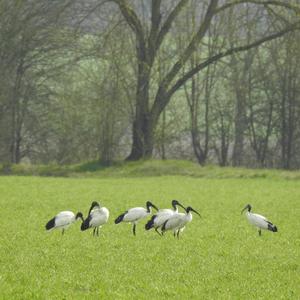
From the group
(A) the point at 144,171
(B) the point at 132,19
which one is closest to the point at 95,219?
(A) the point at 144,171

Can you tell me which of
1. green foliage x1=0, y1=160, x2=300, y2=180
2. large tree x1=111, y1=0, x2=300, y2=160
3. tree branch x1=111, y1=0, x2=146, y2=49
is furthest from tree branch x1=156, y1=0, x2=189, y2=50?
green foliage x1=0, y1=160, x2=300, y2=180

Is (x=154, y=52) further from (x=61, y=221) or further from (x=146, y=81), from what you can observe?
(x=61, y=221)

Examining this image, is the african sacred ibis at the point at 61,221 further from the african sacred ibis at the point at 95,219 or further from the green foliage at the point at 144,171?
the green foliage at the point at 144,171

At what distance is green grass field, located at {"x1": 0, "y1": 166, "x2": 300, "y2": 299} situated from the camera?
38.7 ft

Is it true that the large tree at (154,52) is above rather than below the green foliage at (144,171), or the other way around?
above

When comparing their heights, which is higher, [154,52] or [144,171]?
[154,52]

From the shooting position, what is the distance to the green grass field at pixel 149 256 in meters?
11.8

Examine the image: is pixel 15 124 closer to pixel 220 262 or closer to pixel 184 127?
pixel 184 127

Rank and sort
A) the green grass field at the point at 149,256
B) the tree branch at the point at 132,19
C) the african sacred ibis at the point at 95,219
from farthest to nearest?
the tree branch at the point at 132,19, the african sacred ibis at the point at 95,219, the green grass field at the point at 149,256

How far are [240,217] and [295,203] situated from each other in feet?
16.2

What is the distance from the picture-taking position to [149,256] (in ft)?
48.8

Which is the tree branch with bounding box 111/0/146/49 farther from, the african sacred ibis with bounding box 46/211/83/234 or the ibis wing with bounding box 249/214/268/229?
the ibis wing with bounding box 249/214/268/229

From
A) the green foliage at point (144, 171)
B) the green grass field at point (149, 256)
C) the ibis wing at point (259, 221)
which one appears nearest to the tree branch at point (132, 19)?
the green foliage at point (144, 171)

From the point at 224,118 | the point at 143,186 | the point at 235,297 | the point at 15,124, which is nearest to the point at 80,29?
the point at 15,124
